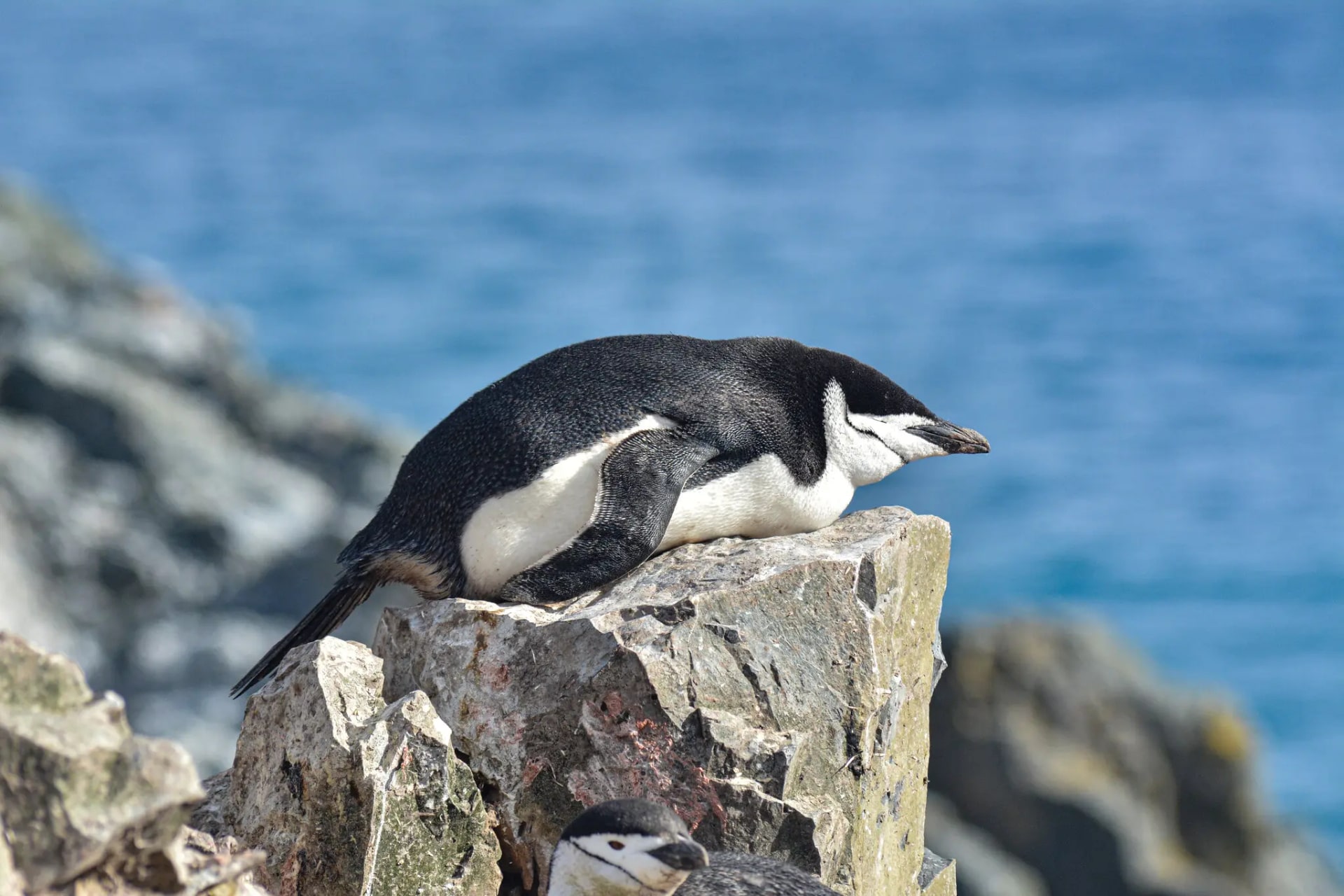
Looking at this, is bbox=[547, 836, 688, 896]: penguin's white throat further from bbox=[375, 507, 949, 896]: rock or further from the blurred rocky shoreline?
the blurred rocky shoreline

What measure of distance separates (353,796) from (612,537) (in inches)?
40.0

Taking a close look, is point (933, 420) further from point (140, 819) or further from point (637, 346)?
point (140, 819)

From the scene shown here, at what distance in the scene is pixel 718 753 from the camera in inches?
166

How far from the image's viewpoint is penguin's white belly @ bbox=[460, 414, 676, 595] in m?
4.70

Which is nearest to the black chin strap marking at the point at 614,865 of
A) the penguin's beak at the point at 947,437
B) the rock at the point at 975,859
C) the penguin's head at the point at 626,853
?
the penguin's head at the point at 626,853

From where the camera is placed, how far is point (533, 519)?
15.5ft

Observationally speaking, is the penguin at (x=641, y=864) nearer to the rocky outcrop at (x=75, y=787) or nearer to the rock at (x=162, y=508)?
the rocky outcrop at (x=75, y=787)

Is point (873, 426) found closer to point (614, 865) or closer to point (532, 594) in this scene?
point (532, 594)

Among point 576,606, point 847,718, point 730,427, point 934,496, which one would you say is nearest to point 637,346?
point 730,427

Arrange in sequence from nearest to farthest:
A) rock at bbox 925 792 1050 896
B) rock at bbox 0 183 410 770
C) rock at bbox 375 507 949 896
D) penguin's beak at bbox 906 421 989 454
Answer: rock at bbox 375 507 949 896 → penguin's beak at bbox 906 421 989 454 → rock at bbox 925 792 1050 896 → rock at bbox 0 183 410 770

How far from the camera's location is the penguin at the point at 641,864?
11.8 ft

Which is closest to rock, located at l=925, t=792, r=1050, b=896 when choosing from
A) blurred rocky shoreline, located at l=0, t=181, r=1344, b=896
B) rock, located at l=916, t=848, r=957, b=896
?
blurred rocky shoreline, located at l=0, t=181, r=1344, b=896

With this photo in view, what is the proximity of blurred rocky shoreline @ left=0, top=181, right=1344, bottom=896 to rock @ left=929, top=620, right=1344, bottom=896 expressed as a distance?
14mm

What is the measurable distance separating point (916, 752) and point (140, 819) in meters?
2.58
